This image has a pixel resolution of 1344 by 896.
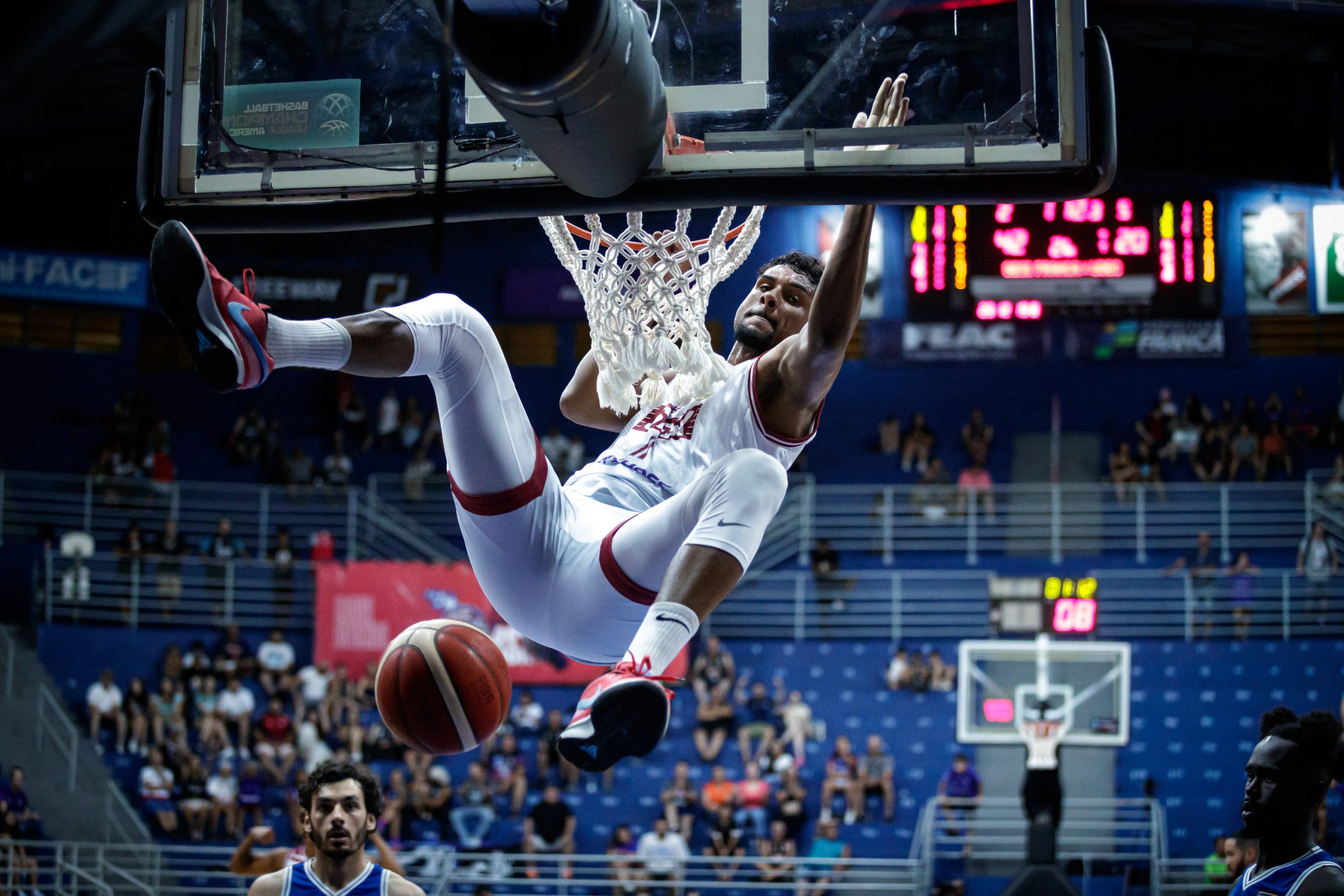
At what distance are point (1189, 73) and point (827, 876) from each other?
1122cm

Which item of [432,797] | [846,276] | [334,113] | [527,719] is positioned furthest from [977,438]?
[334,113]

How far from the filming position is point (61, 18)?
2.22 meters

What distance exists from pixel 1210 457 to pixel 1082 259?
542cm

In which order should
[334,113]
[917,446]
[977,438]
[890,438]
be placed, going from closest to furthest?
1. [334,113]
2. [977,438]
3. [917,446]
4. [890,438]

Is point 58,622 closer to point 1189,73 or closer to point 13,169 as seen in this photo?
point 13,169

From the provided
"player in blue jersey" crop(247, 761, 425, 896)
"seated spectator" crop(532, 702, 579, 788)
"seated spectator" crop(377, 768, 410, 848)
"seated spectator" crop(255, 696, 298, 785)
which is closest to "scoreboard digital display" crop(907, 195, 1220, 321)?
"seated spectator" crop(532, 702, 579, 788)

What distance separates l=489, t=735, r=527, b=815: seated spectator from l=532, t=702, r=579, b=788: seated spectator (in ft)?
0.56

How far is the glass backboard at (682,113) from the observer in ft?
12.1

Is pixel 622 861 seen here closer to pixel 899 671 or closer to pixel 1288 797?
pixel 899 671

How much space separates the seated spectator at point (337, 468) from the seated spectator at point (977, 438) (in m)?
7.65

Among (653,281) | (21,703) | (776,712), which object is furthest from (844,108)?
(21,703)

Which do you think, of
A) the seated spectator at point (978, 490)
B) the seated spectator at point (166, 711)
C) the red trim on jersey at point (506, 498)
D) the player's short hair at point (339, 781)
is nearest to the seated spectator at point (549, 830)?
the seated spectator at point (166, 711)

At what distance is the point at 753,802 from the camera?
13320mm

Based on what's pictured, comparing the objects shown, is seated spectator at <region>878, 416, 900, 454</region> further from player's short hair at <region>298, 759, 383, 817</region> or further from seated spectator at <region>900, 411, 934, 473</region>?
player's short hair at <region>298, 759, 383, 817</region>
